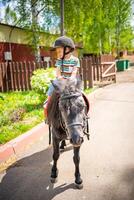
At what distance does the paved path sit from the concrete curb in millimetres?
204

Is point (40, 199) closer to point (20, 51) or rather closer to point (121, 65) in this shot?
point (20, 51)

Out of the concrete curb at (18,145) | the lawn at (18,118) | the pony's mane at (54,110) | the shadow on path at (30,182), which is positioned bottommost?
the shadow on path at (30,182)

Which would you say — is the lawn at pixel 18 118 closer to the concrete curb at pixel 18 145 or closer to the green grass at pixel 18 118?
the green grass at pixel 18 118

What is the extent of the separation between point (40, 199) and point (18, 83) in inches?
452

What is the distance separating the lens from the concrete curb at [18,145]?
5615 mm

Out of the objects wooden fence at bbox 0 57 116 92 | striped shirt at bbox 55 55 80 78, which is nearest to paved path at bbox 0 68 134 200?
striped shirt at bbox 55 55 80 78

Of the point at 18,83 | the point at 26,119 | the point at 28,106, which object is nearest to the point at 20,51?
the point at 18,83

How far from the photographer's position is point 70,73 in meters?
4.64

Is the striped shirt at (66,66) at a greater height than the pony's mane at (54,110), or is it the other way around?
the striped shirt at (66,66)

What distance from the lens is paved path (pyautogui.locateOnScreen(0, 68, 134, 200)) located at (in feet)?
13.8

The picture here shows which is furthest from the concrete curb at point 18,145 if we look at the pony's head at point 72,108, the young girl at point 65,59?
the pony's head at point 72,108

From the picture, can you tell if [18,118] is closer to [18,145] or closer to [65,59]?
[18,145]

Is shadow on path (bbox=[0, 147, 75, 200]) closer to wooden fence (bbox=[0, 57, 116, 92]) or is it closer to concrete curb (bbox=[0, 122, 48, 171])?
concrete curb (bbox=[0, 122, 48, 171])

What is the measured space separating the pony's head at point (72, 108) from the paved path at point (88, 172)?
1008 mm
